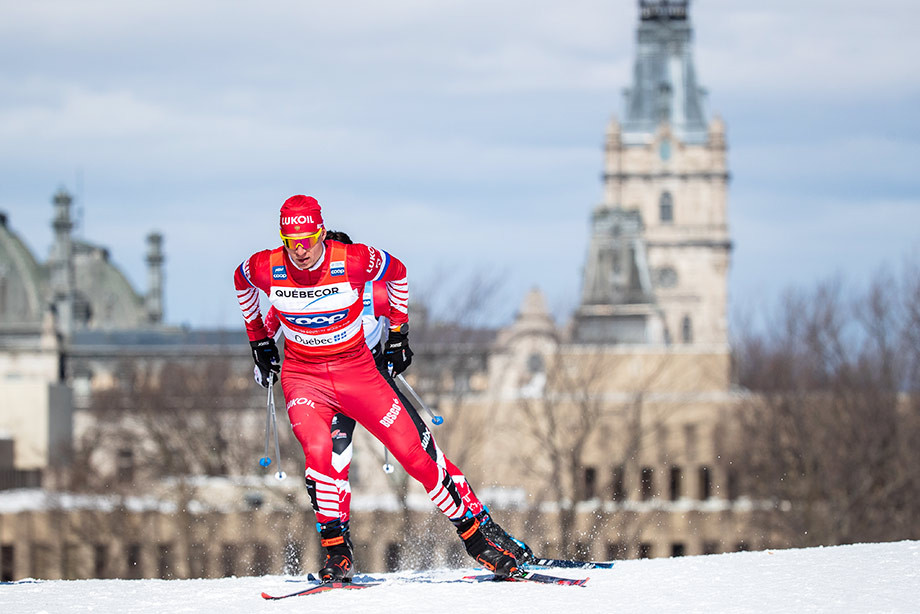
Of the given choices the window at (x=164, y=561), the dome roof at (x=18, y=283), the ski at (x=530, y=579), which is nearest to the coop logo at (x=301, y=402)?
the ski at (x=530, y=579)

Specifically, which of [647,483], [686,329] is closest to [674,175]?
[686,329]

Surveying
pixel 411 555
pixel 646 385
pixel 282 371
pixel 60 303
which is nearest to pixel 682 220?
pixel 60 303

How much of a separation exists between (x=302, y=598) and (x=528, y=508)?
3047 centimetres

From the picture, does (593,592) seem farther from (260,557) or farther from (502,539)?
(260,557)

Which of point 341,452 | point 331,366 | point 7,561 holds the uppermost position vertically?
point 331,366

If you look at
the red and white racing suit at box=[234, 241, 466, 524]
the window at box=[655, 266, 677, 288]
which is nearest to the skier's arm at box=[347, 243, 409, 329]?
the red and white racing suit at box=[234, 241, 466, 524]

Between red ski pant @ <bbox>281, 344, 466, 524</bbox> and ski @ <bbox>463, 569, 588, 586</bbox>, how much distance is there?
0.50m

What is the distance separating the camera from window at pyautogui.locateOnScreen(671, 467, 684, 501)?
165ft

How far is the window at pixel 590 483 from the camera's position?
45.2m

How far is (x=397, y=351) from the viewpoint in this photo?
10414 millimetres

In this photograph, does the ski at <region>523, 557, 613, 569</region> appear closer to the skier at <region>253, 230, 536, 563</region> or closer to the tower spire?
the skier at <region>253, 230, 536, 563</region>

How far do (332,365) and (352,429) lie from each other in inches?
19.9

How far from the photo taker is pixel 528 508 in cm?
3972

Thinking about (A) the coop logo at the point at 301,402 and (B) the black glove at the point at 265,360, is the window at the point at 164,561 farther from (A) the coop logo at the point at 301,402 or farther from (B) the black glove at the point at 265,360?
(A) the coop logo at the point at 301,402
